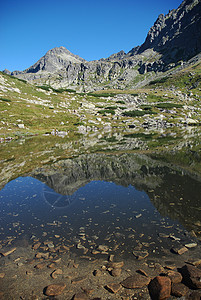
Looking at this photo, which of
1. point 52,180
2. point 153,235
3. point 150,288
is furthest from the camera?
point 52,180

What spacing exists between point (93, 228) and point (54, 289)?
2840 mm

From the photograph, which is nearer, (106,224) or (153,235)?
(153,235)

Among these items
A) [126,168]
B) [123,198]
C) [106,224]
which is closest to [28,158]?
[126,168]

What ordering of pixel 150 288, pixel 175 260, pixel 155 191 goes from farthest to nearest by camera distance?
1. pixel 155 191
2. pixel 175 260
3. pixel 150 288

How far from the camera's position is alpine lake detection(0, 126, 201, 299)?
478cm

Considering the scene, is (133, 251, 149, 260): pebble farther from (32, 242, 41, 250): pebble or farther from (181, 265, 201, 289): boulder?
(32, 242, 41, 250): pebble

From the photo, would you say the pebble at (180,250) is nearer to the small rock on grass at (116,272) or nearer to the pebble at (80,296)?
the small rock on grass at (116,272)

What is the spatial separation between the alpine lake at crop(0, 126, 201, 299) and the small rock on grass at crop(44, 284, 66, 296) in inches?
4.1

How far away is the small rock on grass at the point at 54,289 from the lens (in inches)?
168

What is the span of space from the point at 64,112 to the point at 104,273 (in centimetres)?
6345

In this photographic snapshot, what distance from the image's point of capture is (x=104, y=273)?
15.9 ft

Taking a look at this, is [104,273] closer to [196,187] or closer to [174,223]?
[174,223]

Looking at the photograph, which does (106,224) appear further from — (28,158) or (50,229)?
(28,158)

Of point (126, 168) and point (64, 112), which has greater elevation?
point (64, 112)
